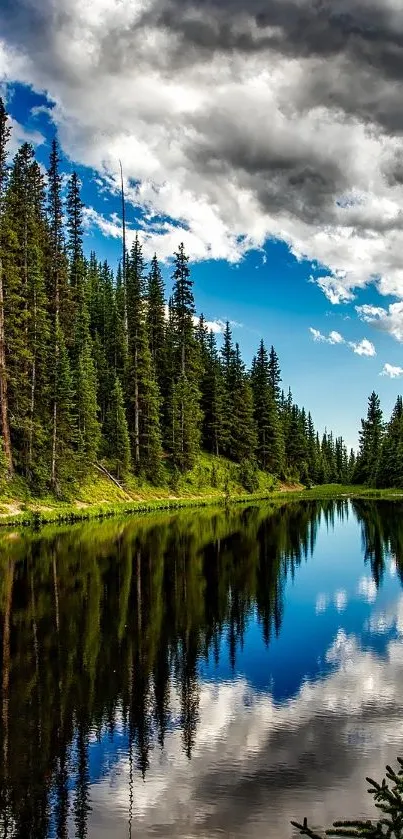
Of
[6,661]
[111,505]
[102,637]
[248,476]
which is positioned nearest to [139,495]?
[111,505]

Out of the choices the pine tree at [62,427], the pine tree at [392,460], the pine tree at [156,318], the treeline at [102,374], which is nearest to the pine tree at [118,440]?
the treeline at [102,374]

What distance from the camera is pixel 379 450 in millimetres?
103750

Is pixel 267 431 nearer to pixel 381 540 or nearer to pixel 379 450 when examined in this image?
pixel 379 450

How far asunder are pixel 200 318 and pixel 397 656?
92163mm

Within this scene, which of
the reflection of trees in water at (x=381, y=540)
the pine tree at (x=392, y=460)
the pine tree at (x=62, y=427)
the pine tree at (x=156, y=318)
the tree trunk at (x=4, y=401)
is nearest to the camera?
the reflection of trees in water at (x=381, y=540)

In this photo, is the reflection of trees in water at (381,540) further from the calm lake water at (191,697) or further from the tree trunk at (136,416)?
the tree trunk at (136,416)

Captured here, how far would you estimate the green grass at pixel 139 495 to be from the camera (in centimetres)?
4378

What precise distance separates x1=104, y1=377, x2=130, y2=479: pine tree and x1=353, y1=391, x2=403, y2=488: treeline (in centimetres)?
4271

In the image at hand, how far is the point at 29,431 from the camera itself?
47.3 meters

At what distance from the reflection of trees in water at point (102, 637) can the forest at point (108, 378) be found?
14832 millimetres

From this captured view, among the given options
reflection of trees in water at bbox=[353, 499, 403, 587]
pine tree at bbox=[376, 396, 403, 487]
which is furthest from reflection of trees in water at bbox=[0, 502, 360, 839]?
pine tree at bbox=[376, 396, 403, 487]

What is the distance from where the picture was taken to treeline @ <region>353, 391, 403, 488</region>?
9106 centimetres

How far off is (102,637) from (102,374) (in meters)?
57.8

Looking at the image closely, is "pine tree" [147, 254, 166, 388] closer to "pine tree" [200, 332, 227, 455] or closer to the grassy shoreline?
"pine tree" [200, 332, 227, 455]
